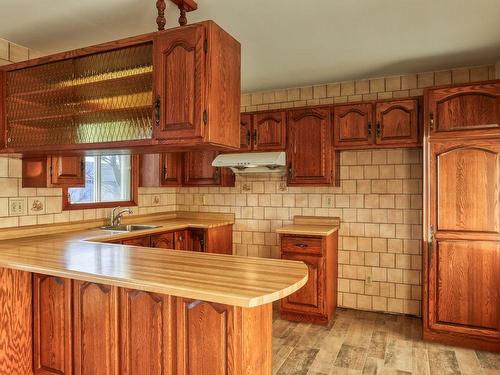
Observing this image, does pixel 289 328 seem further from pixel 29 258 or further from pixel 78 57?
pixel 78 57

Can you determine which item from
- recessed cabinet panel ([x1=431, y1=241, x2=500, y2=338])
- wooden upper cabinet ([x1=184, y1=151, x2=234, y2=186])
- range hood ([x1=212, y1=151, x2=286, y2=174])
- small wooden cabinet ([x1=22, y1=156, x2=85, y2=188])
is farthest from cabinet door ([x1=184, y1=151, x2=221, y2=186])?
recessed cabinet panel ([x1=431, y1=241, x2=500, y2=338])

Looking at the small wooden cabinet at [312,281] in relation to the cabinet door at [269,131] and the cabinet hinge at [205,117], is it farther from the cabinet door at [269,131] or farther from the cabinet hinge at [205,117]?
the cabinet hinge at [205,117]

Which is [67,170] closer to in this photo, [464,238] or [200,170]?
[200,170]

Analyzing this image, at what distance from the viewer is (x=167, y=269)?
1912mm

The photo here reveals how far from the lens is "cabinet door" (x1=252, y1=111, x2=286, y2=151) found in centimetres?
397

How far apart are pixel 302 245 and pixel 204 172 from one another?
1605 millimetres

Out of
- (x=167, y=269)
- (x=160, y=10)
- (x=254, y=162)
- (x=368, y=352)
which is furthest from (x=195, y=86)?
(x=368, y=352)

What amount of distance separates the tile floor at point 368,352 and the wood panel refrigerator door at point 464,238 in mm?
253

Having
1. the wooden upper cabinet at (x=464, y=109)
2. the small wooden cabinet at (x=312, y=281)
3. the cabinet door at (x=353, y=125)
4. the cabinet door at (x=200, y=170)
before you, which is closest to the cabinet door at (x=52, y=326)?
the small wooden cabinet at (x=312, y=281)

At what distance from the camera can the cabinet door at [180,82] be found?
202 cm

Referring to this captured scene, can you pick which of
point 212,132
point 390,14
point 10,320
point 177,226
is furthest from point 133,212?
point 390,14

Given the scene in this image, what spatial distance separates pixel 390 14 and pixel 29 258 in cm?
280

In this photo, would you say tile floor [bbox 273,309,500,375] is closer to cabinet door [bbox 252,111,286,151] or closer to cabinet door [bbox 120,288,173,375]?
cabinet door [bbox 120,288,173,375]

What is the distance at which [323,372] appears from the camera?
2.68 m
